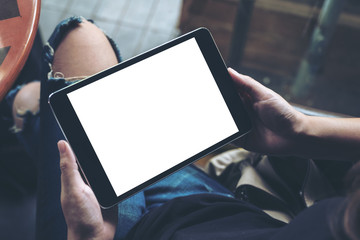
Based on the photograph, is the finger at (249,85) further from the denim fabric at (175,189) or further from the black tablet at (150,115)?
the denim fabric at (175,189)

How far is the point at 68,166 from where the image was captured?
1.61ft

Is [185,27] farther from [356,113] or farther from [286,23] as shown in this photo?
[356,113]

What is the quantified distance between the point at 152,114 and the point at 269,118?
0.25m

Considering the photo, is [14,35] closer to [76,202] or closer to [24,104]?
[24,104]

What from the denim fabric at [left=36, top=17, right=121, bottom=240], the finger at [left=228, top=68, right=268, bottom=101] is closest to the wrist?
the denim fabric at [left=36, top=17, right=121, bottom=240]

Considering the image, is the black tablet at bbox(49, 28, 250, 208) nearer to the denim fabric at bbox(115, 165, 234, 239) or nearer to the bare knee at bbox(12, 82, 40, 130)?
the denim fabric at bbox(115, 165, 234, 239)

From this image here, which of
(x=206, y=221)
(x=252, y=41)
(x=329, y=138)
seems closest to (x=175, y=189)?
(x=206, y=221)

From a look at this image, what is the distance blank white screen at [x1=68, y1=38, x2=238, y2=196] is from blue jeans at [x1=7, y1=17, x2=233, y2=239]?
0.11m

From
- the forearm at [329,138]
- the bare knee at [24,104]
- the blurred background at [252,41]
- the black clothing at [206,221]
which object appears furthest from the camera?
the blurred background at [252,41]

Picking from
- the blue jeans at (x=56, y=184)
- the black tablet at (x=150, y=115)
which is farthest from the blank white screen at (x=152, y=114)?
the blue jeans at (x=56, y=184)

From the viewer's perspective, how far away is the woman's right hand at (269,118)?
60cm

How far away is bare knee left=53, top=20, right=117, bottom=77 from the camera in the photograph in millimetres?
684

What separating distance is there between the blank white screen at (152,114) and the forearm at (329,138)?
0.16m

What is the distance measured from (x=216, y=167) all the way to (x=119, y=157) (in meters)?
0.29
